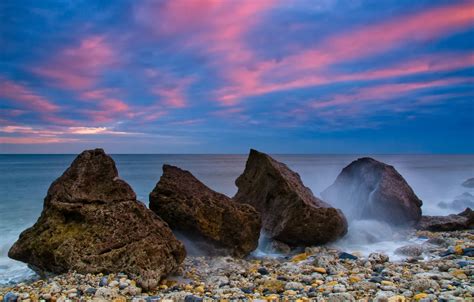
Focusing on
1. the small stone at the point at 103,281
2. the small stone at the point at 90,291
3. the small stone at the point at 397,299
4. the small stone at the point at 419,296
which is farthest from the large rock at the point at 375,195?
the small stone at the point at 90,291

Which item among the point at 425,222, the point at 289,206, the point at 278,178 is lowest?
the point at 425,222

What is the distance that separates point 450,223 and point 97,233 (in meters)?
10.9

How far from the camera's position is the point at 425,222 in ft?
42.8

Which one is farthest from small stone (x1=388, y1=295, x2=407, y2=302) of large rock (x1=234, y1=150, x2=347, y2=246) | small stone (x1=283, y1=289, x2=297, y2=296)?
large rock (x1=234, y1=150, x2=347, y2=246)

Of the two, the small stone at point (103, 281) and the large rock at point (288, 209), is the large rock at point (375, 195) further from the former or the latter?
the small stone at point (103, 281)

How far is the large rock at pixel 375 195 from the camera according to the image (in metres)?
12.8

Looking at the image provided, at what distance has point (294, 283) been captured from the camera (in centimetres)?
648

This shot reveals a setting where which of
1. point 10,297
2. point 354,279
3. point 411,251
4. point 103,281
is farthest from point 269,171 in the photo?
point 10,297

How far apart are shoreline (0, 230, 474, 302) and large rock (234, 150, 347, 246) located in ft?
5.82

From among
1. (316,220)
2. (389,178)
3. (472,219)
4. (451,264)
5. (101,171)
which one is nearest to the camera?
(451,264)

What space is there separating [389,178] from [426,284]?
27.0 feet

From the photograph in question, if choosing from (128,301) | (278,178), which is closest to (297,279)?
(128,301)

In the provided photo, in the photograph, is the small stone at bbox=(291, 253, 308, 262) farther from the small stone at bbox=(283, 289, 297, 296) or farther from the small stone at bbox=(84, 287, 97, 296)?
the small stone at bbox=(84, 287, 97, 296)

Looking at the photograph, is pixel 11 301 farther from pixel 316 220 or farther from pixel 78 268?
pixel 316 220
